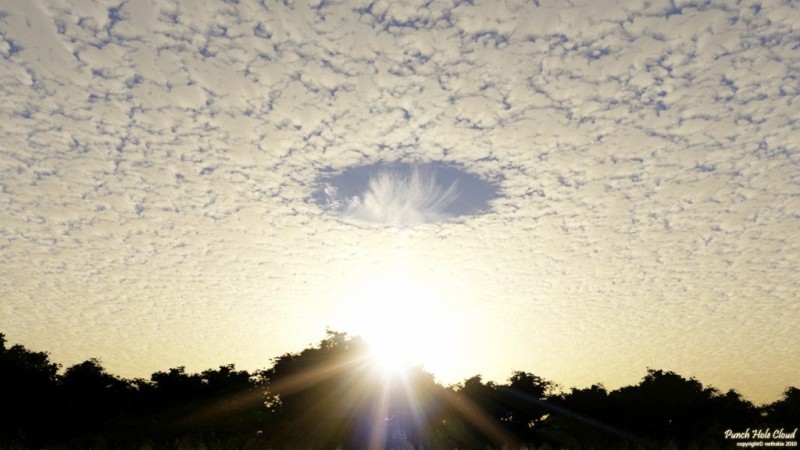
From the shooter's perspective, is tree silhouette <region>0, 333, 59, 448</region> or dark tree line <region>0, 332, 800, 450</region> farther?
dark tree line <region>0, 332, 800, 450</region>

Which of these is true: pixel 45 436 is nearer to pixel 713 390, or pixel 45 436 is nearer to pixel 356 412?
pixel 356 412

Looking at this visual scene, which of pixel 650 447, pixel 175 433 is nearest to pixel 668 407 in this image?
pixel 650 447

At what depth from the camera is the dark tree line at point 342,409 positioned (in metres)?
76.3

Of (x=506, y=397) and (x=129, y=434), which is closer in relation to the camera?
(x=129, y=434)

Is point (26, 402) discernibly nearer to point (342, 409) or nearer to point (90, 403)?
point (90, 403)

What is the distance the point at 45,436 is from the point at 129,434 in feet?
28.8

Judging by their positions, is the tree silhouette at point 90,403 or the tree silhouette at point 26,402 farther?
the tree silhouette at point 90,403

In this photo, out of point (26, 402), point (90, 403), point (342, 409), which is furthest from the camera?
point (342, 409)

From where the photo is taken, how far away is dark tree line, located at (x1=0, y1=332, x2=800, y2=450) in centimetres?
7631

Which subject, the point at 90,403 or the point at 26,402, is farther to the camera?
the point at 90,403

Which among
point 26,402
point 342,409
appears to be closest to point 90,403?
point 26,402

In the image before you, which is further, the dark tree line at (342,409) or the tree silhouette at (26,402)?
the dark tree line at (342,409)

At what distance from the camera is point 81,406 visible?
79875 mm

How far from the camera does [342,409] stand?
289ft
